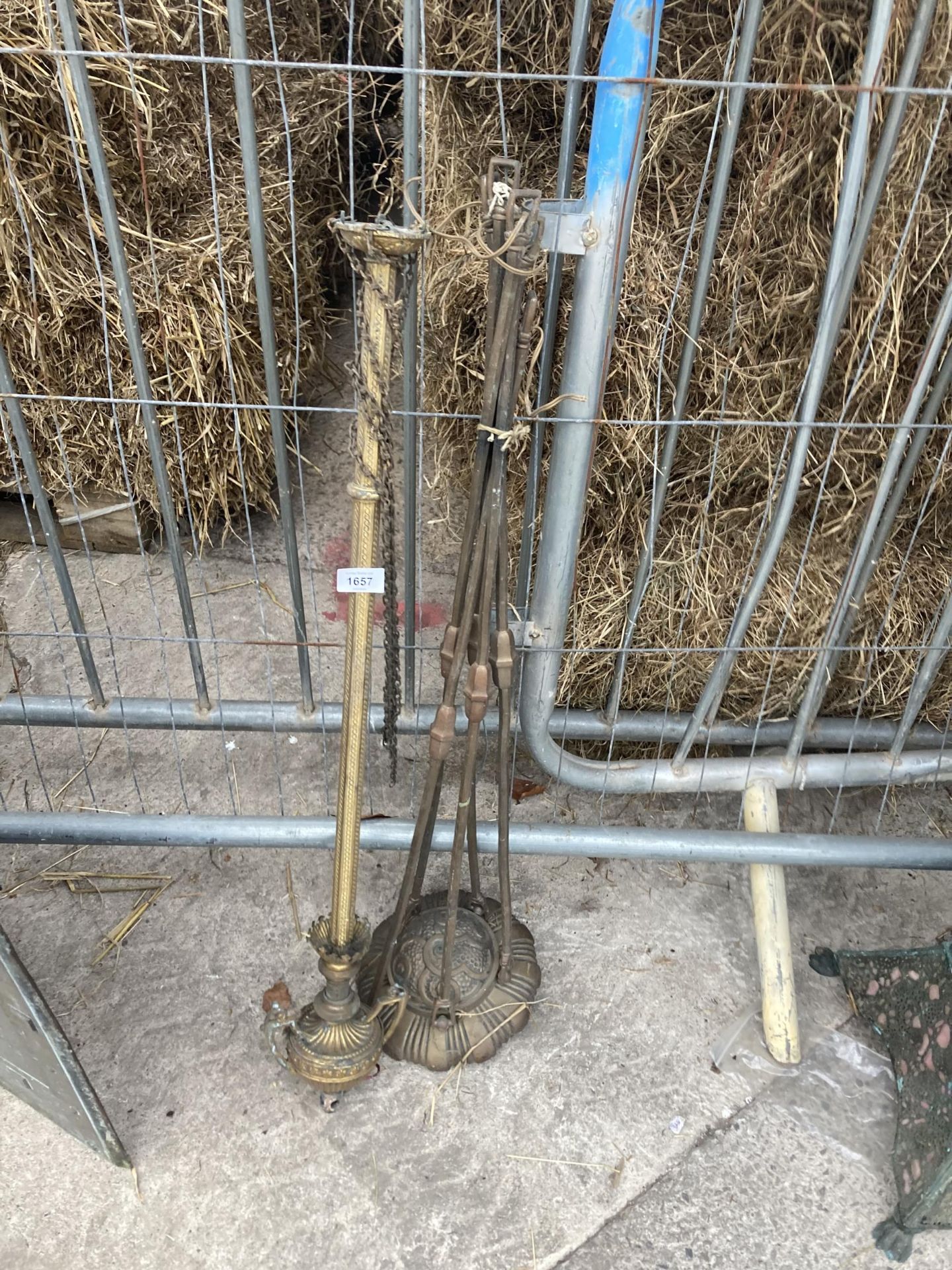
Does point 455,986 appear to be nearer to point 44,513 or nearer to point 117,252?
point 44,513

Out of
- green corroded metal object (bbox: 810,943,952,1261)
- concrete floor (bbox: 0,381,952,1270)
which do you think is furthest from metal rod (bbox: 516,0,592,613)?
green corroded metal object (bbox: 810,943,952,1261)

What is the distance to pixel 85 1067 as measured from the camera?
2037mm

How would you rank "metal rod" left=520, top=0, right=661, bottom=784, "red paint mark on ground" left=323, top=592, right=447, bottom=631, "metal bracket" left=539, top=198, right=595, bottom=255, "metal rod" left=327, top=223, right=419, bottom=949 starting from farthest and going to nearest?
"red paint mark on ground" left=323, top=592, right=447, bottom=631, "metal bracket" left=539, top=198, right=595, bottom=255, "metal rod" left=520, top=0, right=661, bottom=784, "metal rod" left=327, top=223, right=419, bottom=949

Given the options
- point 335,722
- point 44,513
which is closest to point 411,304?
point 44,513

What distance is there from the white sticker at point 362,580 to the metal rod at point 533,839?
28.4 inches

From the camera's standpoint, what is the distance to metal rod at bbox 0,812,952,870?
210 centimetres

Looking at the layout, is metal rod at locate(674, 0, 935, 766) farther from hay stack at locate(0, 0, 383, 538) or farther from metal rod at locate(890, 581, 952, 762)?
hay stack at locate(0, 0, 383, 538)

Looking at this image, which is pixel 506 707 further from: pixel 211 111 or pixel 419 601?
pixel 211 111

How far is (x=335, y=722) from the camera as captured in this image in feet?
7.82

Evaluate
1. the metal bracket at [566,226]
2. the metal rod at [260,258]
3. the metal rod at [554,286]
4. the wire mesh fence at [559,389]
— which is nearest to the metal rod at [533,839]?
the wire mesh fence at [559,389]

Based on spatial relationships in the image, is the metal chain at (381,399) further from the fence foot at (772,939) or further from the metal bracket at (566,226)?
the fence foot at (772,939)

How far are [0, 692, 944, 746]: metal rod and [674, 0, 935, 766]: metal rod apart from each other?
0.60ft

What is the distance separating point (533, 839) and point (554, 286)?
1174 millimetres

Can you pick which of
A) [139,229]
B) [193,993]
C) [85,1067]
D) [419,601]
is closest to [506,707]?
[193,993]
